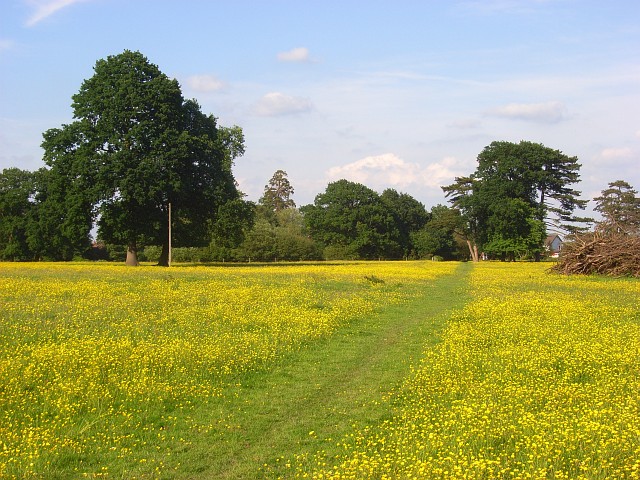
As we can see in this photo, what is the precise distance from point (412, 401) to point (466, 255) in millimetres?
95313

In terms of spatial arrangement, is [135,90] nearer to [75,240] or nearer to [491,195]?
[75,240]

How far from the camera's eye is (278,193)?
420 feet

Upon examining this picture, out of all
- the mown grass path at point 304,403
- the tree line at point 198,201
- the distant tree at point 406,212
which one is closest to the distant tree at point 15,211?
the tree line at point 198,201

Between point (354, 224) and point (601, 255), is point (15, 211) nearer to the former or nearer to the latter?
point (354, 224)

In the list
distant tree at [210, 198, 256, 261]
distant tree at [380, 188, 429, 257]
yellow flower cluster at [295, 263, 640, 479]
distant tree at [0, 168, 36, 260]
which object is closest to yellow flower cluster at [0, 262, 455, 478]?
yellow flower cluster at [295, 263, 640, 479]

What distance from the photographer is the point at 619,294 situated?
2659 centimetres

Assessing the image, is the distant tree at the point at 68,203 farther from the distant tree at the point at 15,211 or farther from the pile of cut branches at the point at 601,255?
the pile of cut branches at the point at 601,255

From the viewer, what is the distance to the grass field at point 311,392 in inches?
264

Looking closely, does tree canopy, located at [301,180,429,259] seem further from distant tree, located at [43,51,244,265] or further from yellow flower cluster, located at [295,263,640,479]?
yellow flower cluster, located at [295,263,640,479]

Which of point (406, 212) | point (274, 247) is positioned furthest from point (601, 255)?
point (406, 212)

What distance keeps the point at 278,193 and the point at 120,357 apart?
386ft

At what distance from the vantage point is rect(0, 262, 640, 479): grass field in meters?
6.71

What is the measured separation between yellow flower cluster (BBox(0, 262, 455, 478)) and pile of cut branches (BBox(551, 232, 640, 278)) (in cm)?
2230

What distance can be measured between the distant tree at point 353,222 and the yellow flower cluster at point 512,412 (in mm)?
73901
